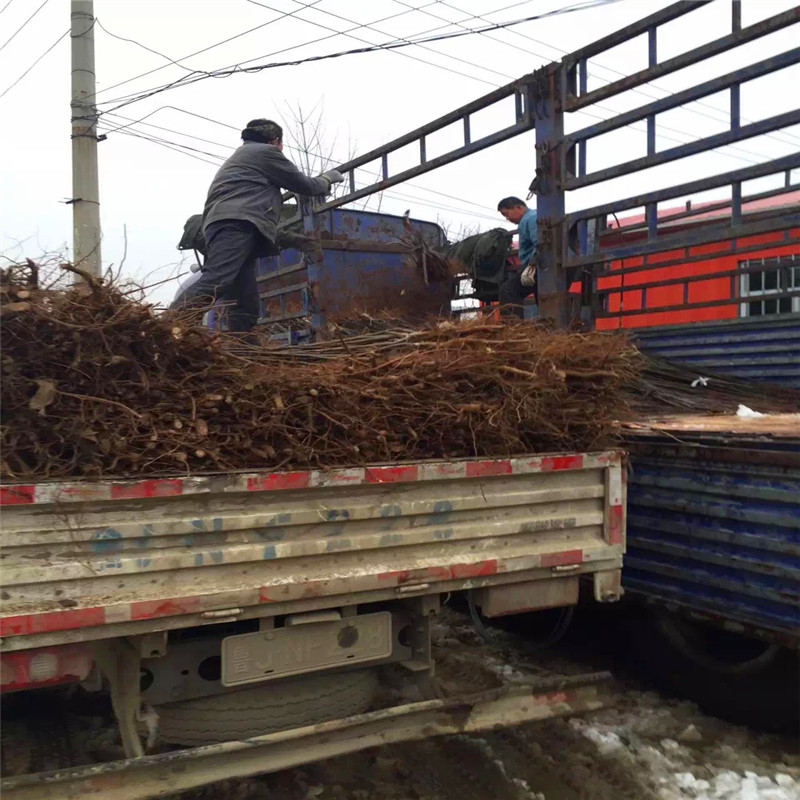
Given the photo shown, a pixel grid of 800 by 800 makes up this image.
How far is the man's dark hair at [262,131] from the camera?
457 cm

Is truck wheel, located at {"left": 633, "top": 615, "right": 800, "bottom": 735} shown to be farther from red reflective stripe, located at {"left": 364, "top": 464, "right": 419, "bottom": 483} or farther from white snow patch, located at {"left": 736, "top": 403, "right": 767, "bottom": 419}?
red reflective stripe, located at {"left": 364, "top": 464, "right": 419, "bottom": 483}

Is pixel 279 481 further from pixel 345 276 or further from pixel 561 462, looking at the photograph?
pixel 345 276

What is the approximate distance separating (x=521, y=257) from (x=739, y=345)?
5.27 feet

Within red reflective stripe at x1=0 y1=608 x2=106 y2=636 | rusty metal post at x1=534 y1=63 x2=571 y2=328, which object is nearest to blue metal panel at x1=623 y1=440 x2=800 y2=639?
rusty metal post at x1=534 y1=63 x2=571 y2=328

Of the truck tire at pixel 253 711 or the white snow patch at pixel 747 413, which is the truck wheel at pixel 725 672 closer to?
the white snow patch at pixel 747 413

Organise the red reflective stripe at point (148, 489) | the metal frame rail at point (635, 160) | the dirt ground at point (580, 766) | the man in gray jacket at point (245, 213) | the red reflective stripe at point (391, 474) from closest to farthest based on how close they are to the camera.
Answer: the red reflective stripe at point (148, 489) → the red reflective stripe at point (391, 474) → the dirt ground at point (580, 766) → the metal frame rail at point (635, 160) → the man in gray jacket at point (245, 213)

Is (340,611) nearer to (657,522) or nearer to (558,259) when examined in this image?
(657,522)

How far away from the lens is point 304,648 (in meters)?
2.45

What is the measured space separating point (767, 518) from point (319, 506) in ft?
5.68

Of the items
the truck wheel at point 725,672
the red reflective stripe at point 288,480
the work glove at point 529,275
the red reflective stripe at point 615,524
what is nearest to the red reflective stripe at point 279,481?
the red reflective stripe at point 288,480

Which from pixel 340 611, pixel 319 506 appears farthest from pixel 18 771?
pixel 319 506

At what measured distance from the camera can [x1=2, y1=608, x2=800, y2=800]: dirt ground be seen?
275 centimetres

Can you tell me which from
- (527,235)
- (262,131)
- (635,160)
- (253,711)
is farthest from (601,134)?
(253,711)

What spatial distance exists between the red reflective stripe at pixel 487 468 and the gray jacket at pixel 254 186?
7.60 ft
